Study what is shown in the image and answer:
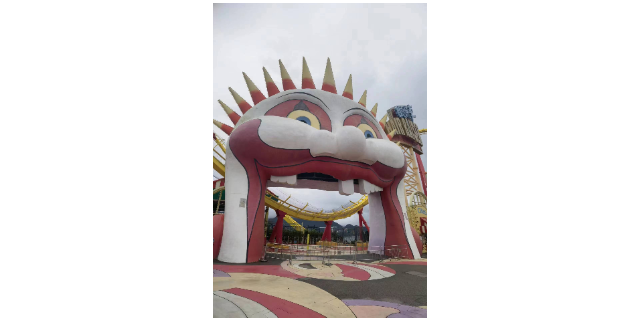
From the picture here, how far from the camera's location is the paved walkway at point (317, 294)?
3445 mm

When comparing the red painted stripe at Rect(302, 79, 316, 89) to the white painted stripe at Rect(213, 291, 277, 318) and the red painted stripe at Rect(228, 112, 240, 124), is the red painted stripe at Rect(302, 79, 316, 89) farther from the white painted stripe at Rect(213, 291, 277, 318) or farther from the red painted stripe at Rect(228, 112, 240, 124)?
the white painted stripe at Rect(213, 291, 277, 318)

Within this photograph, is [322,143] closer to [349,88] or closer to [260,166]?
[260,166]

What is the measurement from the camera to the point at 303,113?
31.3 feet

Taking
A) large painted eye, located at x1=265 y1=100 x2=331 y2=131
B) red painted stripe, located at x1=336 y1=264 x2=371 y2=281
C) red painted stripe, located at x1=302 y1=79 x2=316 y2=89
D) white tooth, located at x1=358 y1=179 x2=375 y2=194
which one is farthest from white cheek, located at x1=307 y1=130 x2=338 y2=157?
red painted stripe, located at x1=336 y1=264 x2=371 y2=281

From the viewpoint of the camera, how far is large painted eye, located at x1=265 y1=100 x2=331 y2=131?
945cm

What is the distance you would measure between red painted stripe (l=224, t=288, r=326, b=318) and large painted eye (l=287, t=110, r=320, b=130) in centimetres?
604

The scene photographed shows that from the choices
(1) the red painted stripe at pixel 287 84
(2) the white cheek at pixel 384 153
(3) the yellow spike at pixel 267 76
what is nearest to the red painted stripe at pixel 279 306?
(2) the white cheek at pixel 384 153

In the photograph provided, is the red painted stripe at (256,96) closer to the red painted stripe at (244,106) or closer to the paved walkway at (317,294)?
the red painted stripe at (244,106)

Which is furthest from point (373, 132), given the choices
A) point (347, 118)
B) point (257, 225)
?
point (257, 225)

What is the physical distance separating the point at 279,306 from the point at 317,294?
0.88 meters

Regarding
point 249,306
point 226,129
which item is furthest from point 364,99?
point 249,306

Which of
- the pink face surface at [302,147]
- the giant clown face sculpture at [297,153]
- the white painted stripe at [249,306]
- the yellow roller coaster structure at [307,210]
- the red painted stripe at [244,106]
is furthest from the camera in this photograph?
the yellow roller coaster structure at [307,210]

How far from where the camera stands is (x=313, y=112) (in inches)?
379

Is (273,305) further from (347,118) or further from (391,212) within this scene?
(391,212)
